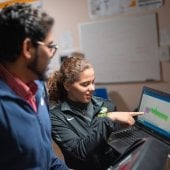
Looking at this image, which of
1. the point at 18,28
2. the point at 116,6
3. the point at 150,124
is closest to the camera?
the point at 18,28

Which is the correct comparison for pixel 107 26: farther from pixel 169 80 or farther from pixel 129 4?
pixel 169 80

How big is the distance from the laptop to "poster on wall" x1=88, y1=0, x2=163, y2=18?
0.79 metres

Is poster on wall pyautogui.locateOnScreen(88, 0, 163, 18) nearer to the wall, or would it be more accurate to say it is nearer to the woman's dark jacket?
the wall

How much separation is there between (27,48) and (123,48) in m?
1.75

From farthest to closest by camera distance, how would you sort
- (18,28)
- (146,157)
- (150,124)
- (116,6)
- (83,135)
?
1. (116,6)
2. (150,124)
3. (83,135)
4. (18,28)
5. (146,157)

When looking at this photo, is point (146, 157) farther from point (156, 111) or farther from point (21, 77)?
point (156, 111)

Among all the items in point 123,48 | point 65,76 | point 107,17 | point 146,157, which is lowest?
point 146,157

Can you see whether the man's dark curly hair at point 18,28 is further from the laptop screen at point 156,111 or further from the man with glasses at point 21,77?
the laptop screen at point 156,111

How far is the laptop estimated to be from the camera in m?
1.75

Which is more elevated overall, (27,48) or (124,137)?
(27,48)

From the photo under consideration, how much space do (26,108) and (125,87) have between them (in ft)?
5.84

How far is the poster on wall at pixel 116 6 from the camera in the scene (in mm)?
2455

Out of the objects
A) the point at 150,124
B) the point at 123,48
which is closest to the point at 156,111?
the point at 150,124

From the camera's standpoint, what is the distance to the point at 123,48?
2.67 metres
